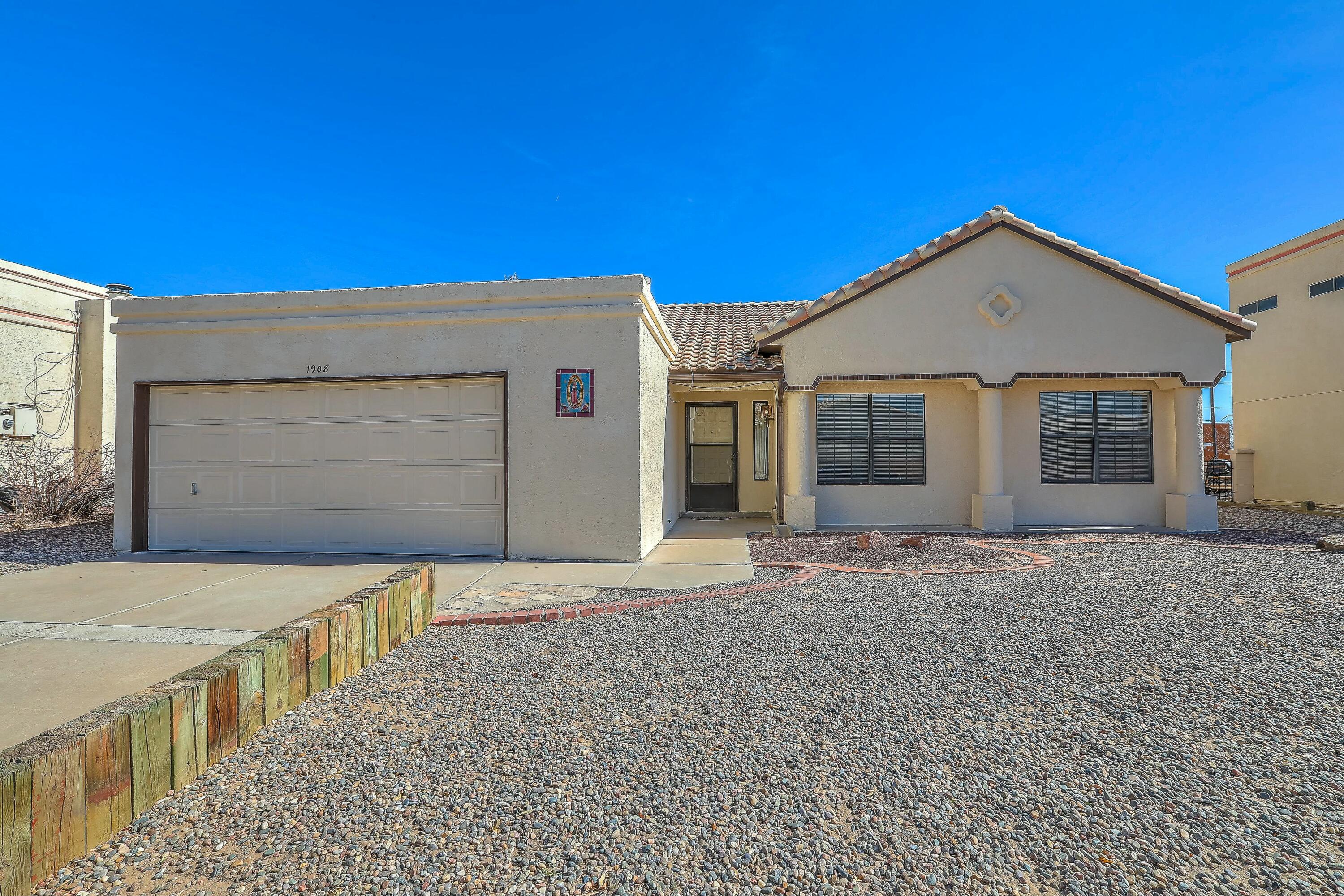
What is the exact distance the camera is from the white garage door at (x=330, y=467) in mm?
8516

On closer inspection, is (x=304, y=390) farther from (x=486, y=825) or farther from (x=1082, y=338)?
(x=1082, y=338)

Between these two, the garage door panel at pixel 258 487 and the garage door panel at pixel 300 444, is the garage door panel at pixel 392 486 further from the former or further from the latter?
the garage door panel at pixel 258 487

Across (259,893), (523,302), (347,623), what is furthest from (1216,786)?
(523,302)

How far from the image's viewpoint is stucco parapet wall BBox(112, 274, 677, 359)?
8031 mm

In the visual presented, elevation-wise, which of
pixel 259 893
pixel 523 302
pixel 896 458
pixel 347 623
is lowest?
pixel 259 893

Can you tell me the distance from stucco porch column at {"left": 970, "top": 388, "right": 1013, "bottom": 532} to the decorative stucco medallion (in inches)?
46.7

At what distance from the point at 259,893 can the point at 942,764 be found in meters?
2.71

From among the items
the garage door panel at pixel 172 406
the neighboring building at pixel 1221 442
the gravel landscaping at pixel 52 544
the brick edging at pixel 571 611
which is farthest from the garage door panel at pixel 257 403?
the neighboring building at pixel 1221 442

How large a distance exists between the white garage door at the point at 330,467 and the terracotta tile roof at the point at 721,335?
4.16 meters

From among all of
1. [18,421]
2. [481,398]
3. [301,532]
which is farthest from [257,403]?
[18,421]

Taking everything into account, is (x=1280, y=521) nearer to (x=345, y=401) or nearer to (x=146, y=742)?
(x=345, y=401)

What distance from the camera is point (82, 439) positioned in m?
15.5

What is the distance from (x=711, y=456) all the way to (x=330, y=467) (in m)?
7.05

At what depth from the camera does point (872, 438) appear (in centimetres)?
1128
